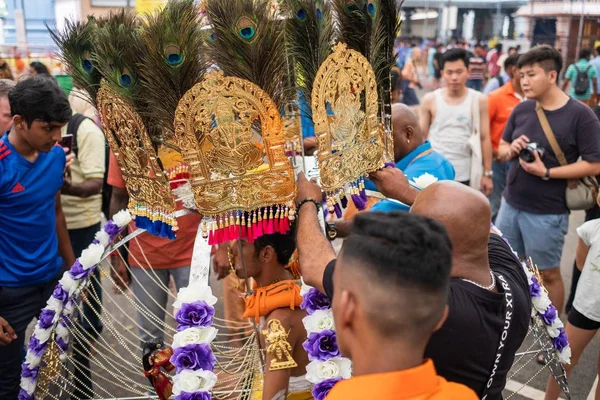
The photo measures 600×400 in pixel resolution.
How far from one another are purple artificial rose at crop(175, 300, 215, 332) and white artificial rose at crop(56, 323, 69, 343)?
92 cm

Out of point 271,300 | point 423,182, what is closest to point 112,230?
point 271,300

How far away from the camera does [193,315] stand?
2049mm

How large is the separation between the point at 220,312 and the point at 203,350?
3.05m

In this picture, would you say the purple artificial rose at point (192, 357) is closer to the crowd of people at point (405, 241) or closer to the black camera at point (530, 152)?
the crowd of people at point (405, 241)

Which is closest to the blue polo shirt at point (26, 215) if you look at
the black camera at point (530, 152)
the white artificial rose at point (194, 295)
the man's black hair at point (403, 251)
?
the white artificial rose at point (194, 295)

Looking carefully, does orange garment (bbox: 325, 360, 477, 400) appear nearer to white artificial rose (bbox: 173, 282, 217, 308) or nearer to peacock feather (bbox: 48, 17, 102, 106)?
white artificial rose (bbox: 173, 282, 217, 308)

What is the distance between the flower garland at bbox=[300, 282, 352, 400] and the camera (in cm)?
204

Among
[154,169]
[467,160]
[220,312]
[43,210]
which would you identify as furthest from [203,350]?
[467,160]

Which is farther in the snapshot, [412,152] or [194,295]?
[412,152]

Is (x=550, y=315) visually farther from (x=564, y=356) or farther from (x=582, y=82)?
(x=582, y=82)

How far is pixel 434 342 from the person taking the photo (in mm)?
1736

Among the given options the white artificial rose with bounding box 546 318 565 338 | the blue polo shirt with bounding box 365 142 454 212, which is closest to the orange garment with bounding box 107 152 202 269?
the blue polo shirt with bounding box 365 142 454 212

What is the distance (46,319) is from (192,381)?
0.98m

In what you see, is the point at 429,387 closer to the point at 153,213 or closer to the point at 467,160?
the point at 153,213
